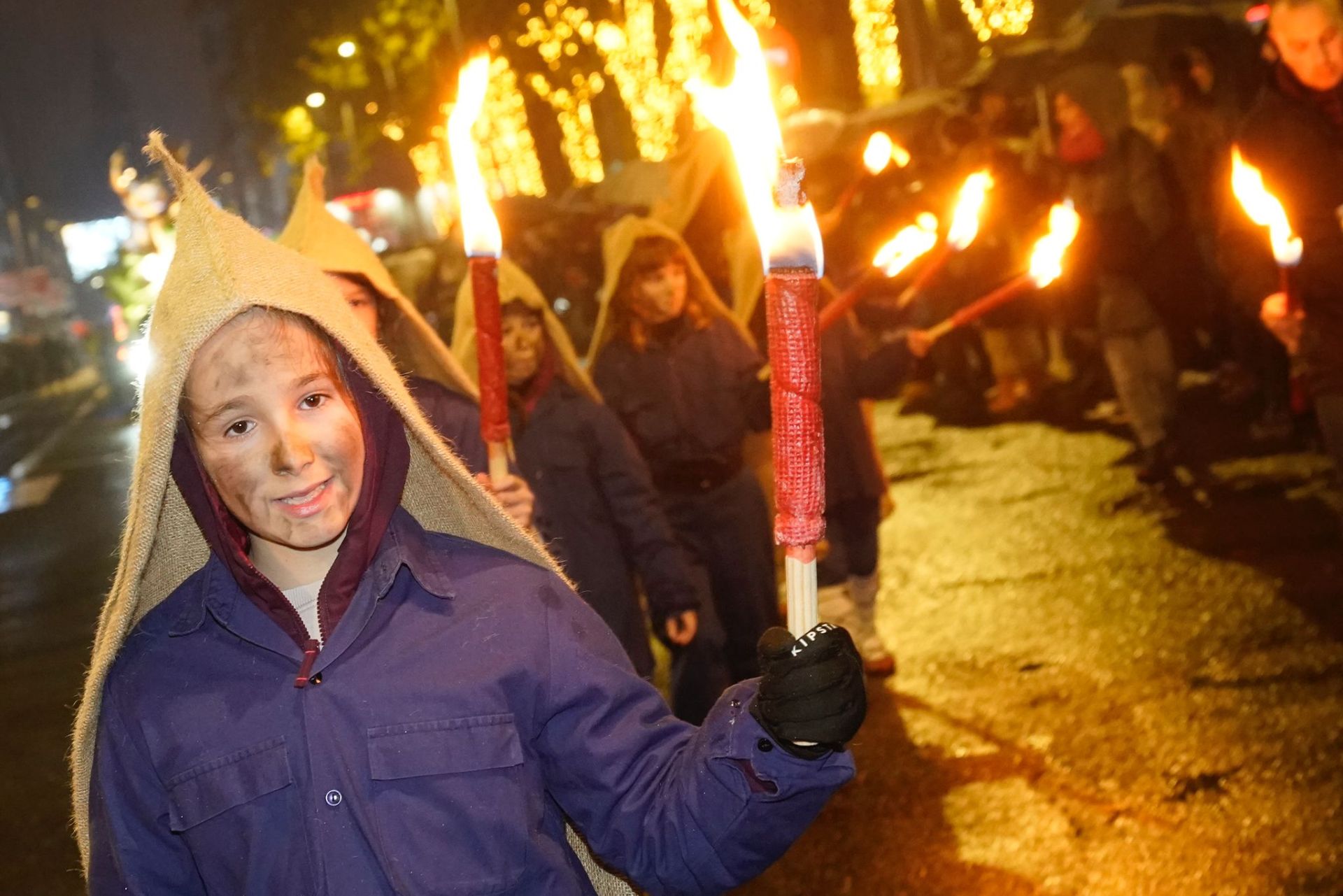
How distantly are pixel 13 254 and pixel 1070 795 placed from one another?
105877 millimetres

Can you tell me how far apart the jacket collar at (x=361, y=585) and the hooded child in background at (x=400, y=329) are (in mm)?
1402

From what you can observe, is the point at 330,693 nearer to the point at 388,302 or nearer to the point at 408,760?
the point at 408,760

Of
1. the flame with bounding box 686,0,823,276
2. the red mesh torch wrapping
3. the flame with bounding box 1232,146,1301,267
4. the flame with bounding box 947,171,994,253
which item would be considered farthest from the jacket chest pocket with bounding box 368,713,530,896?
the flame with bounding box 1232,146,1301,267

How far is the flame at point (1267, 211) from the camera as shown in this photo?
4461 mm

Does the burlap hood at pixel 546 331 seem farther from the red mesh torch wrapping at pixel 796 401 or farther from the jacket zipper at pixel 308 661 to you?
the red mesh torch wrapping at pixel 796 401

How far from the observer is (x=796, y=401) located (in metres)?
1.65

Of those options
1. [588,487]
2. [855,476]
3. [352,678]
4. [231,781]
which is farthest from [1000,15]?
[231,781]

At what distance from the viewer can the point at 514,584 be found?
236 cm

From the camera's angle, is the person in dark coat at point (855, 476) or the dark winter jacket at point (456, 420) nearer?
the dark winter jacket at point (456, 420)

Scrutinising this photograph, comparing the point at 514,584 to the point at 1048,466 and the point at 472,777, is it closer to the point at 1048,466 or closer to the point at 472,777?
the point at 472,777

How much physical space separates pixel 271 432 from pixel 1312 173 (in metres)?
3.80

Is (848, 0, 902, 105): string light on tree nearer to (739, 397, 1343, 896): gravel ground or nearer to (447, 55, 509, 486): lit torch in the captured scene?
(739, 397, 1343, 896): gravel ground

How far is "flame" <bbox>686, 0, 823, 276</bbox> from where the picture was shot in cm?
161

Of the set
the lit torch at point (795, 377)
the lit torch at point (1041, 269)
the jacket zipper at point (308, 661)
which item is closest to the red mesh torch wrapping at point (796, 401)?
the lit torch at point (795, 377)
